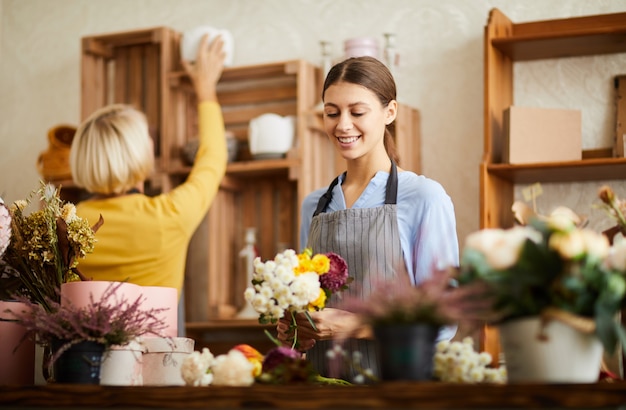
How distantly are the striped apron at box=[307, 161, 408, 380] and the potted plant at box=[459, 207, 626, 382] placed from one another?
110 cm

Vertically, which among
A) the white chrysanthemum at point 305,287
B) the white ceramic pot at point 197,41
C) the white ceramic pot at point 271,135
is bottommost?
the white chrysanthemum at point 305,287

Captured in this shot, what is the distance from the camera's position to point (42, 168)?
4648 millimetres

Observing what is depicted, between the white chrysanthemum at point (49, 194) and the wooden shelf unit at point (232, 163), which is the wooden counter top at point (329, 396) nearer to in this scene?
the white chrysanthemum at point (49, 194)

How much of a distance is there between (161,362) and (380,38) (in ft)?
8.58

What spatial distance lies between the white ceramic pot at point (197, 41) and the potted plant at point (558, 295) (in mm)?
3220

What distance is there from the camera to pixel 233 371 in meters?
1.58

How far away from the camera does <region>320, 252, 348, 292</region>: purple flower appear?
1.98 m

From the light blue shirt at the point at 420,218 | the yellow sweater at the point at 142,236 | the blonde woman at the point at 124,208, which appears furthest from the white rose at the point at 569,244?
the blonde woman at the point at 124,208

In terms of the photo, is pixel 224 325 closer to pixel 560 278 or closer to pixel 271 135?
pixel 271 135

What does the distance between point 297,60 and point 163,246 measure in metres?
1.33

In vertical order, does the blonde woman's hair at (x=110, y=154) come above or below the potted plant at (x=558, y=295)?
above

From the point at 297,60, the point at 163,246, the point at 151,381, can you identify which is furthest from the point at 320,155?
the point at 151,381

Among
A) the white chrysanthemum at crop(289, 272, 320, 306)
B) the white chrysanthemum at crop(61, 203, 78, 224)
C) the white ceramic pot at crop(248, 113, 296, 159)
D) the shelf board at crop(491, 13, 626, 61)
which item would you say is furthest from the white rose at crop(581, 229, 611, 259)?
the white ceramic pot at crop(248, 113, 296, 159)

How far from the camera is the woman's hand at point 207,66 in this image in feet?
14.0
